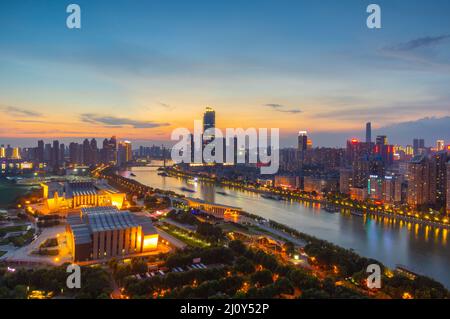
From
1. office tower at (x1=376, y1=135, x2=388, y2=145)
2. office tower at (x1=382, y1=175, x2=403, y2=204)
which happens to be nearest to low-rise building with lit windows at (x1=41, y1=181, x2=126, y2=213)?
office tower at (x1=382, y1=175, x2=403, y2=204)

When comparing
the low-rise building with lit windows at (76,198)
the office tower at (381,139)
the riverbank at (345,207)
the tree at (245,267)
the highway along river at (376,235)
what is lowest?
the highway along river at (376,235)

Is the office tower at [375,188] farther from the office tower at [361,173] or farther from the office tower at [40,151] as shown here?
the office tower at [40,151]

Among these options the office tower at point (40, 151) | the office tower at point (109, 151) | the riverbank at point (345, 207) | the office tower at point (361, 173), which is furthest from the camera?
the office tower at point (109, 151)

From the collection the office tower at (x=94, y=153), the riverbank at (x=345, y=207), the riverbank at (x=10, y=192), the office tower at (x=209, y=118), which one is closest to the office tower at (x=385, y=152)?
the riverbank at (x=345, y=207)

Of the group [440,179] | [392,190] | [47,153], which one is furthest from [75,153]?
[440,179]

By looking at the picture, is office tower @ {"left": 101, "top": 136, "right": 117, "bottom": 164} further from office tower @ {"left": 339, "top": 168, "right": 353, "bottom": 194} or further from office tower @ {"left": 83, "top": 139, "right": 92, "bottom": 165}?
office tower @ {"left": 339, "top": 168, "right": 353, "bottom": 194}
